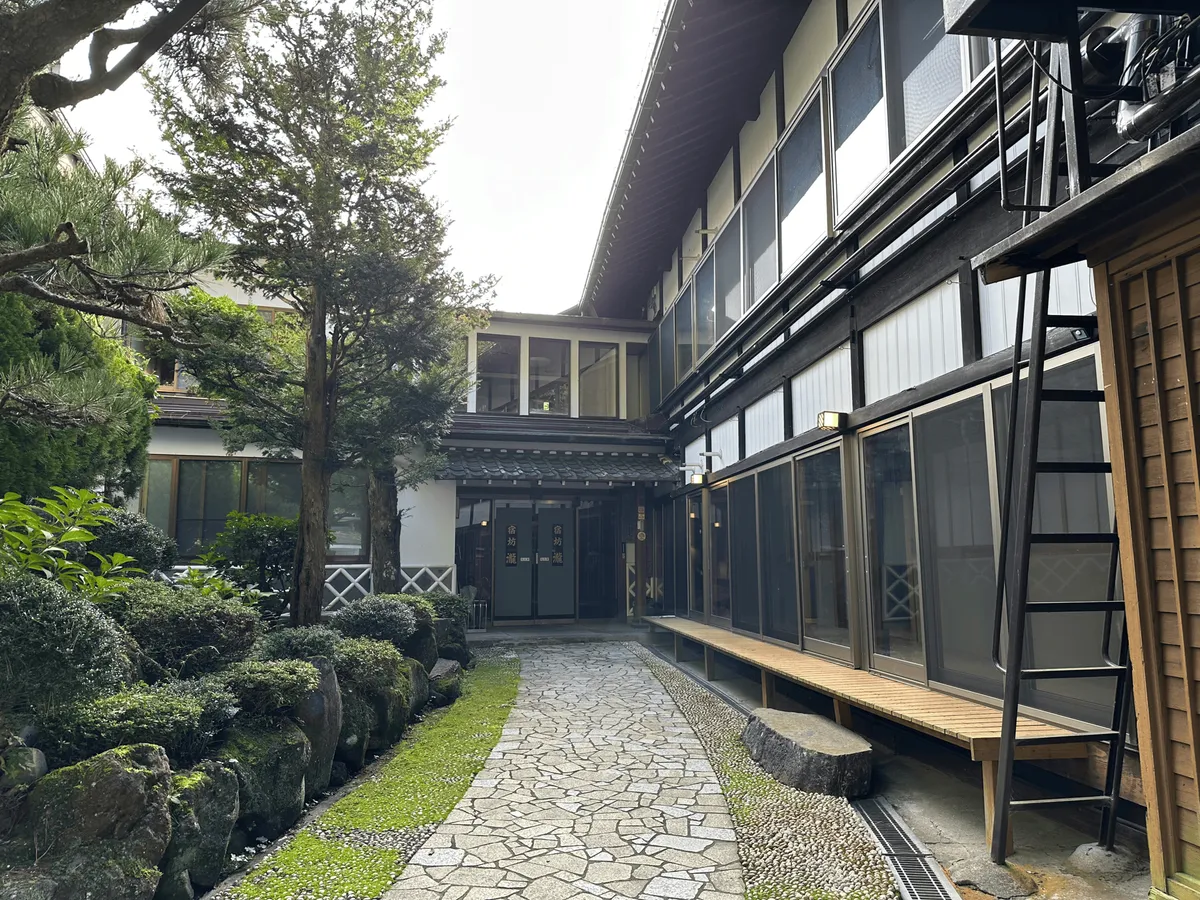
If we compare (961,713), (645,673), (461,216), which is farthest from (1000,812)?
(461,216)

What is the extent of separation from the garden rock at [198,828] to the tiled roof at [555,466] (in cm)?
807

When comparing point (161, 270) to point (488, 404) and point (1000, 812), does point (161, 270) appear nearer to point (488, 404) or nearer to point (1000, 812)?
point (1000, 812)

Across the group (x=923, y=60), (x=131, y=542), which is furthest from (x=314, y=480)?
(x=923, y=60)

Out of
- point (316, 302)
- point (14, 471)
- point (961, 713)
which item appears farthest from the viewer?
point (316, 302)

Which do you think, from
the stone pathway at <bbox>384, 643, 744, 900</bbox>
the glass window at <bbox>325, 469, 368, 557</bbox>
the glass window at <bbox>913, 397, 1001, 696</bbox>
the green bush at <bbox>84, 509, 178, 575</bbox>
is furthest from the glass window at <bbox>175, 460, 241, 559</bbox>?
the glass window at <bbox>913, 397, 1001, 696</bbox>

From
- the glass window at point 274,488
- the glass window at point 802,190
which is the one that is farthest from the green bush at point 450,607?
the glass window at point 802,190

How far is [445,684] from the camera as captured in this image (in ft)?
24.2

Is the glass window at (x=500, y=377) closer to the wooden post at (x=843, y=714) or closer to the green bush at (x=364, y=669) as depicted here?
the green bush at (x=364, y=669)

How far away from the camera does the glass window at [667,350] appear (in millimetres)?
12250

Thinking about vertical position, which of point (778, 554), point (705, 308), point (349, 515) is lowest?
point (778, 554)

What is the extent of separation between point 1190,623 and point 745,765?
3.08m

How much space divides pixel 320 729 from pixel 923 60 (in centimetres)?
580

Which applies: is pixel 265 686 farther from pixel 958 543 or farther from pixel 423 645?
pixel 958 543

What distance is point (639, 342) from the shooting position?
1448 centimetres
